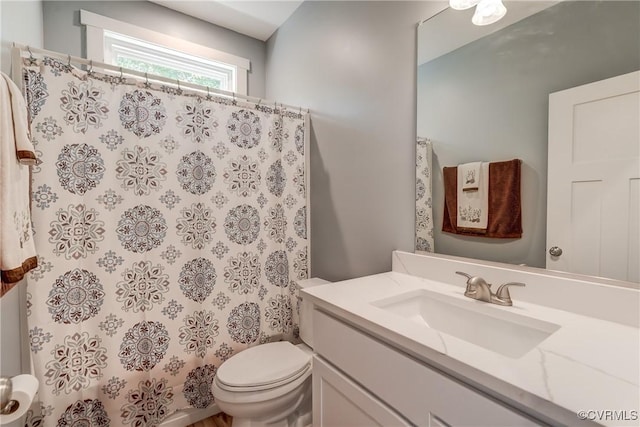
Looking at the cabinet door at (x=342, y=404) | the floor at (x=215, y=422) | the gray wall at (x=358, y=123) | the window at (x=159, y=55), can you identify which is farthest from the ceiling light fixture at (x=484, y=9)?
the floor at (x=215, y=422)

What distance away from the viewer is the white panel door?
788mm

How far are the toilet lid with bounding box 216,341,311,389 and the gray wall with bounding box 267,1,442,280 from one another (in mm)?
563

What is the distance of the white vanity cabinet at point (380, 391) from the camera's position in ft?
1.94

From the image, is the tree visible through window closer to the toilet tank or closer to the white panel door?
the toilet tank

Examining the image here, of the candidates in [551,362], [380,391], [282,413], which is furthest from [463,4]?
[282,413]

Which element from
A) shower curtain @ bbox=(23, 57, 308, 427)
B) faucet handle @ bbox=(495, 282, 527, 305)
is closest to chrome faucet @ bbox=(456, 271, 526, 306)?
faucet handle @ bbox=(495, 282, 527, 305)

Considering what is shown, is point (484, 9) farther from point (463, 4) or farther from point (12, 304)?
point (12, 304)

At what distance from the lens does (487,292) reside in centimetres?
97

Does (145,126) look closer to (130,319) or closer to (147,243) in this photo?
(147,243)

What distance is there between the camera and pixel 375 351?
2.65ft

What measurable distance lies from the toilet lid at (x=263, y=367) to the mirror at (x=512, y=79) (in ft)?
2.90

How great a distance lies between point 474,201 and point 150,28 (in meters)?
2.45

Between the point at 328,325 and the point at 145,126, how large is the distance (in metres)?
1.26

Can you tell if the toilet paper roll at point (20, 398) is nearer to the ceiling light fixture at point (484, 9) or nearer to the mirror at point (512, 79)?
the mirror at point (512, 79)
